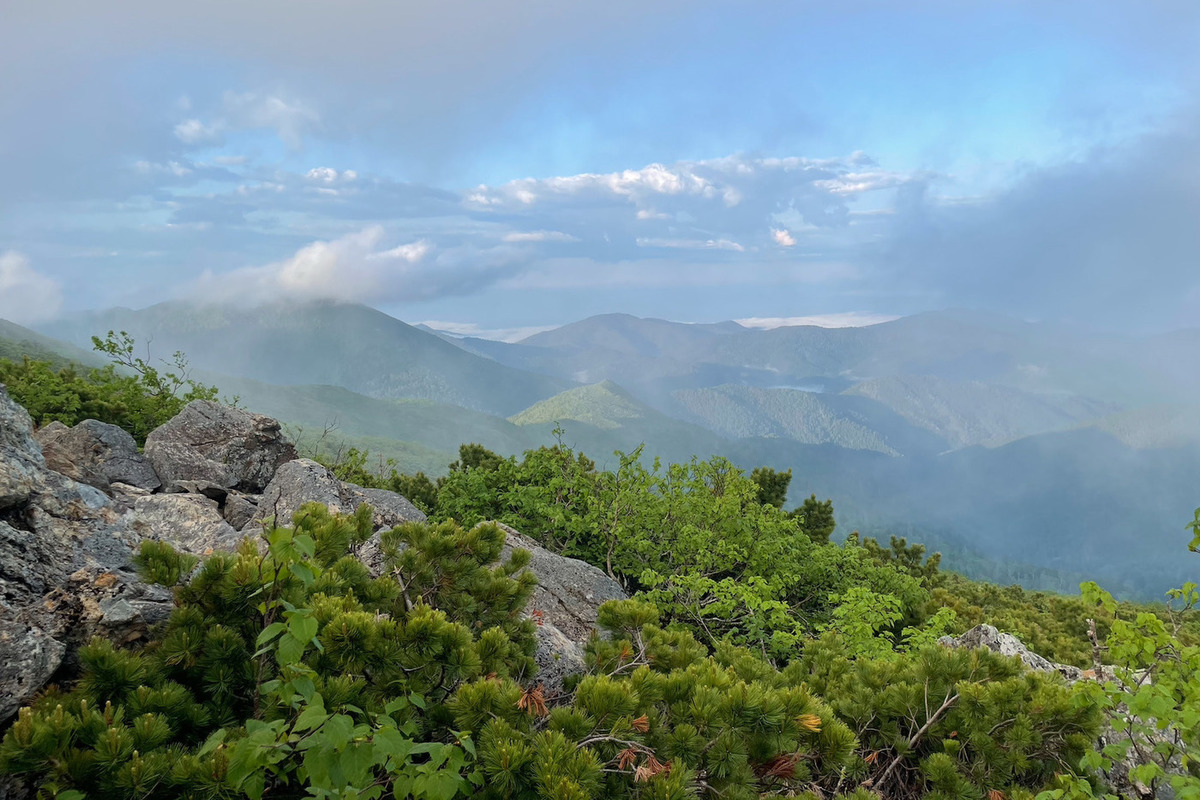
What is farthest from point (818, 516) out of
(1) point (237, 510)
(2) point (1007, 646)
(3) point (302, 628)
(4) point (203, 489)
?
(3) point (302, 628)

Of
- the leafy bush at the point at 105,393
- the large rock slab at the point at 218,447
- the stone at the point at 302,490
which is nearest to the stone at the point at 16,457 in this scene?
the stone at the point at 302,490

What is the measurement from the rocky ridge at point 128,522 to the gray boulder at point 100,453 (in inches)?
1.1

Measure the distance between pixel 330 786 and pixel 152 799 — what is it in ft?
3.94

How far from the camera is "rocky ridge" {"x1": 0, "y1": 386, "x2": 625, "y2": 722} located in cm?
437

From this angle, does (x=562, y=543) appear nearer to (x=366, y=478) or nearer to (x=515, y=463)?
(x=515, y=463)

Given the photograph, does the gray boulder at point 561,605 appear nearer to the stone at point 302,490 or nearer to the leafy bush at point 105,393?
the stone at point 302,490

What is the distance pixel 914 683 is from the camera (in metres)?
5.73

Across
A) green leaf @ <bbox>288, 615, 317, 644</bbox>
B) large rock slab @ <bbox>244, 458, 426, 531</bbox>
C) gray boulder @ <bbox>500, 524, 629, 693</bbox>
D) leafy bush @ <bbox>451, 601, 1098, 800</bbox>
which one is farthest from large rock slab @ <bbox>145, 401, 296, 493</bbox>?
green leaf @ <bbox>288, 615, 317, 644</bbox>

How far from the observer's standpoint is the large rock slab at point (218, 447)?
1344cm

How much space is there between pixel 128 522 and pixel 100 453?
7843 millimetres

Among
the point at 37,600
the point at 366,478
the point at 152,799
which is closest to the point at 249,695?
the point at 152,799

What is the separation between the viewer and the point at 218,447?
13883 millimetres

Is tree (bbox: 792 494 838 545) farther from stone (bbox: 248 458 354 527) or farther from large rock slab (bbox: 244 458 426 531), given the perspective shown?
stone (bbox: 248 458 354 527)

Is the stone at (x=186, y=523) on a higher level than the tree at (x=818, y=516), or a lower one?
higher
